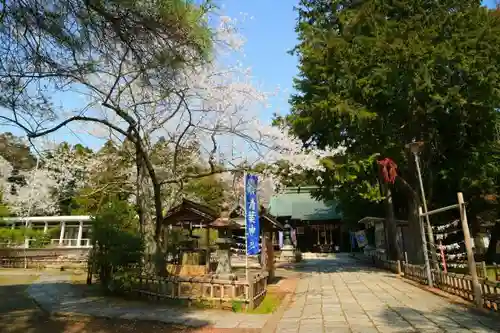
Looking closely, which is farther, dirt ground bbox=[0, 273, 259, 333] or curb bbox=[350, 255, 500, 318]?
curb bbox=[350, 255, 500, 318]

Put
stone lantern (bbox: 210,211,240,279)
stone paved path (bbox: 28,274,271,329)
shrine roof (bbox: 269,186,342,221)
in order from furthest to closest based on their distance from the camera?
1. shrine roof (bbox: 269,186,342,221)
2. stone lantern (bbox: 210,211,240,279)
3. stone paved path (bbox: 28,274,271,329)

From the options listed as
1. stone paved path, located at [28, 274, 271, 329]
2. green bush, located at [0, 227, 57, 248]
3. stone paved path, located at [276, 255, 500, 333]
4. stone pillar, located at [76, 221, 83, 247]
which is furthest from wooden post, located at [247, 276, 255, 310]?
stone pillar, located at [76, 221, 83, 247]

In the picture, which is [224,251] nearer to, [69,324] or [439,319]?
[69,324]

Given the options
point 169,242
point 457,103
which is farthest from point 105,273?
point 457,103

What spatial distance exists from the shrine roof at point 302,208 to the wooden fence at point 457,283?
1587 cm

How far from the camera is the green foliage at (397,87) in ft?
44.0

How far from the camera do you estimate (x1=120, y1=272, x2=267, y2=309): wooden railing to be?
331 inches

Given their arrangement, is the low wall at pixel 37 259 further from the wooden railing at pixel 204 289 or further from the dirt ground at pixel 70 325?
the dirt ground at pixel 70 325

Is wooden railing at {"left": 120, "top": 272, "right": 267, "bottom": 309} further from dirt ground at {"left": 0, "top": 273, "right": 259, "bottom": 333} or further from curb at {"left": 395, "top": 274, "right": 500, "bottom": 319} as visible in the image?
curb at {"left": 395, "top": 274, "right": 500, "bottom": 319}

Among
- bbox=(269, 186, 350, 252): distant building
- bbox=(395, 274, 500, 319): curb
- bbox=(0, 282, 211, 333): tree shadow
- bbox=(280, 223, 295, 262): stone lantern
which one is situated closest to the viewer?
bbox=(0, 282, 211, 333): tree shadow

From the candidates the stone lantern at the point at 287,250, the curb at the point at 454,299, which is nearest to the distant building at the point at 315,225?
the stone lantern at the point at 287,250

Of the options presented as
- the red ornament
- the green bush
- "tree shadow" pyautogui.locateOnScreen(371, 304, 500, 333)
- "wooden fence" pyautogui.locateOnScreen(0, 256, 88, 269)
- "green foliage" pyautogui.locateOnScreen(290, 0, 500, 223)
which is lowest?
"tree shadow" pyautogui.locateOnScreen(371, 304, 500, 333)

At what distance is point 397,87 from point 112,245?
36.7 ft

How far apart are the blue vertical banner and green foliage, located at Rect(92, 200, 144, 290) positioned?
10.5 ft
